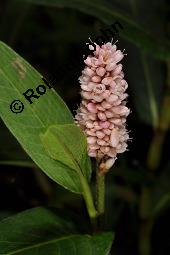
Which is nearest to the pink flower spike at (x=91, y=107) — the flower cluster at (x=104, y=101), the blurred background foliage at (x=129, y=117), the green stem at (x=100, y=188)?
the flower cluster at (x=104, y=101)

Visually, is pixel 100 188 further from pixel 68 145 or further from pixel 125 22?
pixel 125 22

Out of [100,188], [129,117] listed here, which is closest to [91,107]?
[100,188]

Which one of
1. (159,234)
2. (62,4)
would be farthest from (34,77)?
(159,234)

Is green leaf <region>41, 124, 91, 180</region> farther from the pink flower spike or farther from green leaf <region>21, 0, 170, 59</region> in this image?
green leaf <region>21, 0, 170, 59</region>

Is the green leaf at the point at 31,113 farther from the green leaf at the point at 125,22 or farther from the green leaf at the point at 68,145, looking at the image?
the green leaf at the point at 125,22

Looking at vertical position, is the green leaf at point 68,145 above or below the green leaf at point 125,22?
below

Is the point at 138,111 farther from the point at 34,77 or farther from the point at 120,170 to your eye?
the point at 34,77

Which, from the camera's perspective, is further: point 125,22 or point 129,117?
point 129,117
